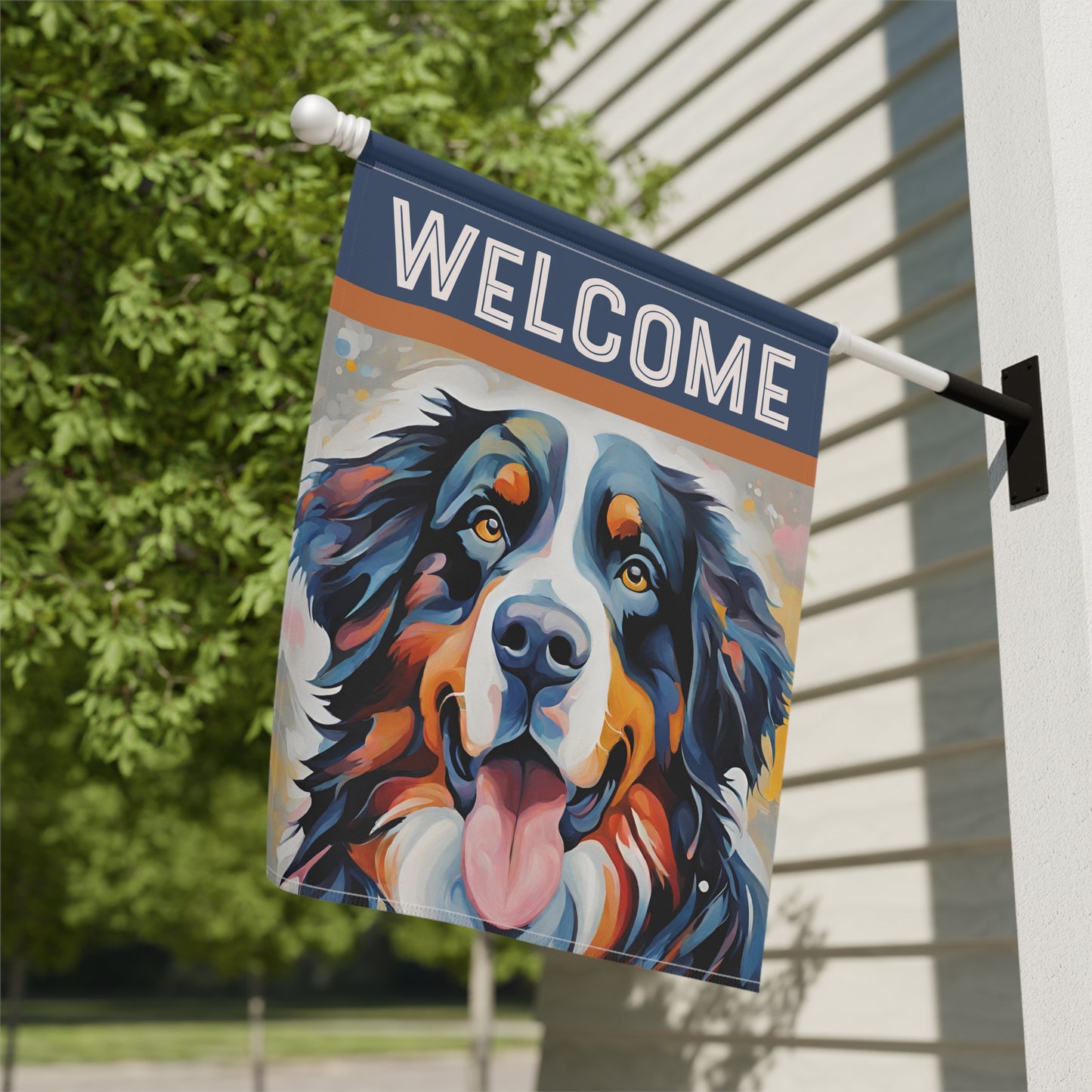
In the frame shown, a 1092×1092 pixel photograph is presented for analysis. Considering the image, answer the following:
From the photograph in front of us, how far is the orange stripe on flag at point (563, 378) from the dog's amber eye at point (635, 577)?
309 millimetres

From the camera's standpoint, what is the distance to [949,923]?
4.47 meters

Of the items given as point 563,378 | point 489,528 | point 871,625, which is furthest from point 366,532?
point 871,625

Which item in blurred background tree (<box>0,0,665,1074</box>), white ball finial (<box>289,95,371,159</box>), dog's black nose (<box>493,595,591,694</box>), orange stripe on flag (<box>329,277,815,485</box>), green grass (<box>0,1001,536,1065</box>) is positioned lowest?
green grass (<box>0,1001,536,1065</box>)

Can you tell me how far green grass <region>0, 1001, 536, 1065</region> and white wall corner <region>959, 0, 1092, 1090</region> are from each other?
24.4m

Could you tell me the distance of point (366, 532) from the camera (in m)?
2.35

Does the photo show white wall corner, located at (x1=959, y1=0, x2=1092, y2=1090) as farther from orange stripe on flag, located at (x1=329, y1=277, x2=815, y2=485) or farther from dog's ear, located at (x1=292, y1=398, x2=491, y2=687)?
dog's ear, located at (x1=292, y1=398, x2=491, y2=687)

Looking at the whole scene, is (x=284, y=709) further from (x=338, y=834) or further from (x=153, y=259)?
(x=153, y=259)

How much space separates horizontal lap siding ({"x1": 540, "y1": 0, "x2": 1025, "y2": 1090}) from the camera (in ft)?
14.7

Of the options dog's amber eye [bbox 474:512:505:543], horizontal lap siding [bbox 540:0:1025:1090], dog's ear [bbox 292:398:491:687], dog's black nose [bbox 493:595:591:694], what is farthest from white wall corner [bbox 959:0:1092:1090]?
horizontal lap siding [bbox 540:0:1025:1090]

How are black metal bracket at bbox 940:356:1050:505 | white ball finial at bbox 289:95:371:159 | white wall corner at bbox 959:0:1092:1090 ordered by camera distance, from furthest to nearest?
black metal bracket at bbox 940:356:1050:505
white wall corner at bbox 959:0:1092:1090
white ball finial at bbox 289:95:371:159

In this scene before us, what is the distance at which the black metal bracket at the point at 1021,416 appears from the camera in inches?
110

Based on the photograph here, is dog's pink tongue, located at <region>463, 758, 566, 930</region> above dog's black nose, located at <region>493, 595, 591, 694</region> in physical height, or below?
below

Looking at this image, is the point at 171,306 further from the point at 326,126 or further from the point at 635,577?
the point at 635,577

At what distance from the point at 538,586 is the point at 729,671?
1.63ft
